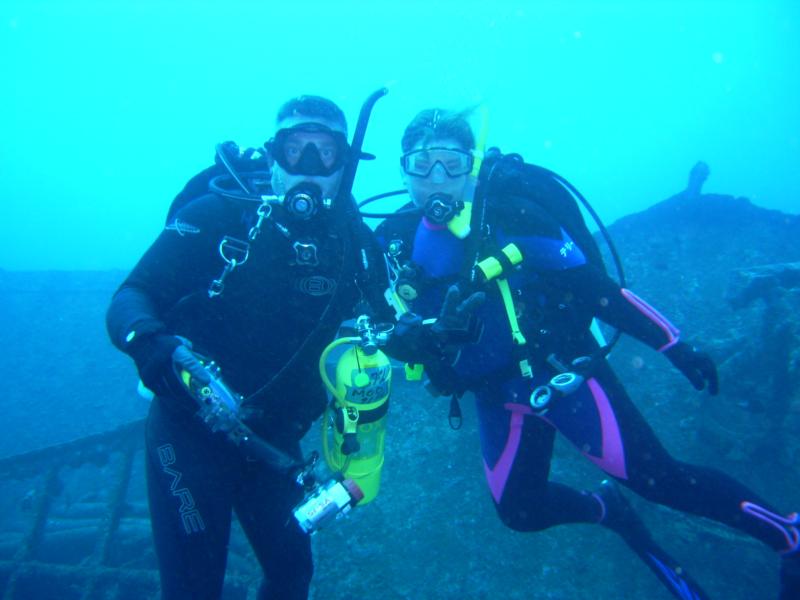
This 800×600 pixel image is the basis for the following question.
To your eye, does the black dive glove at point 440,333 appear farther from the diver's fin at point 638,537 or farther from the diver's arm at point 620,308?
the diver's fin at point 638,537

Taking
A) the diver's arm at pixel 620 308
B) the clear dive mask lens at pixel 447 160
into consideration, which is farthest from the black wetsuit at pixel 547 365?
the clear dive mask lens at pixel 447 160

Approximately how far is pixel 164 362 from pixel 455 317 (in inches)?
67.4

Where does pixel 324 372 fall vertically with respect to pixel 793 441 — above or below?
above

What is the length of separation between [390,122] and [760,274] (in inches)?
6701

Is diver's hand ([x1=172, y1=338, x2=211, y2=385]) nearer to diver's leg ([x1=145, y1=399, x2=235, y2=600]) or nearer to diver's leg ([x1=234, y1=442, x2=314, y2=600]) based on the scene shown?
diver's leg ([x1=145, y1=399, x2=235, y2=600])

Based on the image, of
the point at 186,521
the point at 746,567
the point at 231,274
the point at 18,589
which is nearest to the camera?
the point at 186,521

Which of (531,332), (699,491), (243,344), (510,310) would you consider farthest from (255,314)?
(699,491)

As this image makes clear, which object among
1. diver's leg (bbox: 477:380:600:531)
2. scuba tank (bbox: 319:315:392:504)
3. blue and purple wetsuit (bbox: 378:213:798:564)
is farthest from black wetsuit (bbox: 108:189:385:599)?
diver's leg (bbox: 477:380:600:531)

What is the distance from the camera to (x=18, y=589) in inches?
225

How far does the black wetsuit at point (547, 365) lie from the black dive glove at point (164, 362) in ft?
5.90

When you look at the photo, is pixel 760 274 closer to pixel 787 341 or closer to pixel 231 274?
pixel 787 341

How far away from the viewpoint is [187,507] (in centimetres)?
268

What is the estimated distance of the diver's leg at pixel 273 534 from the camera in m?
3.01

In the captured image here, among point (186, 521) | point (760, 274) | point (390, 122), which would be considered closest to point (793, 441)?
point (760, 274)
